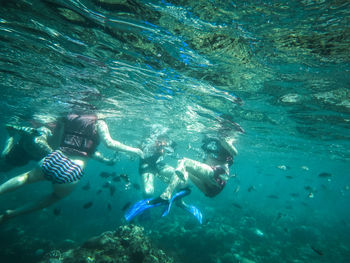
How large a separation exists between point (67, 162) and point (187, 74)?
6.84 meters

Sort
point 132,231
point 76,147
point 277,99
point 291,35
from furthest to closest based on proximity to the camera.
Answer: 1. point 277,99
2. point 132,231
3. point 76,147
4. point 291,35

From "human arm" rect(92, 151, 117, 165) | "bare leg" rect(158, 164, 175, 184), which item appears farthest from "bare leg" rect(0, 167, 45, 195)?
"bare leg" rect(158, 164, 175, 184)

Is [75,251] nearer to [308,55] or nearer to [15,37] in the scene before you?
[15,37]

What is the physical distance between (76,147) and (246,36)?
7.19m

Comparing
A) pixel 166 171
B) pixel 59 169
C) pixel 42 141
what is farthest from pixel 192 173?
pixel 42 141

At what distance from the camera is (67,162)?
5.52 m

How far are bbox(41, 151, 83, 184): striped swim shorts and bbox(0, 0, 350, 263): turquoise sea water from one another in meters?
4.83

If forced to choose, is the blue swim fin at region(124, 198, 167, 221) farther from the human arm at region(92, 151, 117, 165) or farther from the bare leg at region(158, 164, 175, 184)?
the bare leg at region(158, 164, 175, 184)

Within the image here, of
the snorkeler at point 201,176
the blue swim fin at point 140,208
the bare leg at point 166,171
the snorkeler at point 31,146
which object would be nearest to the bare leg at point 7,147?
the snorkeler at point 31,146

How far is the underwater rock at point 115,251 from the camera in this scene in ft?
25.1

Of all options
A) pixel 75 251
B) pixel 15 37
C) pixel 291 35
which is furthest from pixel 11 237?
pixel 291 35

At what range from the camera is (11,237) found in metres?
12.3

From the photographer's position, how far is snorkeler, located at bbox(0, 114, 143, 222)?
5395 millimetres

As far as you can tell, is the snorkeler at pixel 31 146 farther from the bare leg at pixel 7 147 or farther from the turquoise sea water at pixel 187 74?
the turquoise sea water at pixel 187 74
